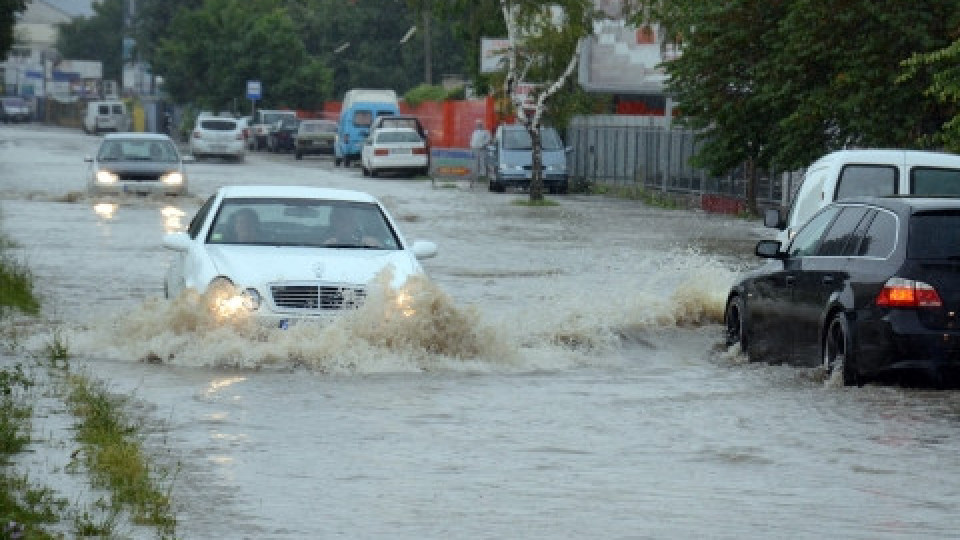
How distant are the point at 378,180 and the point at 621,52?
329 inches

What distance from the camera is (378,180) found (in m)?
62.4

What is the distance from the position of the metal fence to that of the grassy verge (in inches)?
1149

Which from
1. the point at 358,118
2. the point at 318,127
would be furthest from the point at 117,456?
the point at 318,127

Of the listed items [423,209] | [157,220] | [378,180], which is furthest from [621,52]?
[157,220]

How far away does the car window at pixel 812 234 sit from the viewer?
16.0 metres

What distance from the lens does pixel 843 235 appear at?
15500 millimetres

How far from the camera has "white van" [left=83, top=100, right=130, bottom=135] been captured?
118m

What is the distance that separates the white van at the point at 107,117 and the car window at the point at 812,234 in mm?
103706

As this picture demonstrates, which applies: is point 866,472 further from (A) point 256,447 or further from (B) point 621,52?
(B) point 621,52

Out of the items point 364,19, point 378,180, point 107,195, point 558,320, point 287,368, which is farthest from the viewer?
point 364,19

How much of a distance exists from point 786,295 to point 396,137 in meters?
48.9

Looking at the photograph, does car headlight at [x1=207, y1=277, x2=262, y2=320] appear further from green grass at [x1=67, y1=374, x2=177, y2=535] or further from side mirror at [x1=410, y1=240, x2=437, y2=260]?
side mirror at [x1=410, y1=240, x2=437, y2=260]

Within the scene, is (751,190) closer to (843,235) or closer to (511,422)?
(843,235)

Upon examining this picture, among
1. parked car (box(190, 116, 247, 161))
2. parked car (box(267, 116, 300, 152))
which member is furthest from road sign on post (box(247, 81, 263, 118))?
parked car (box(190, 116, 247, 161))
